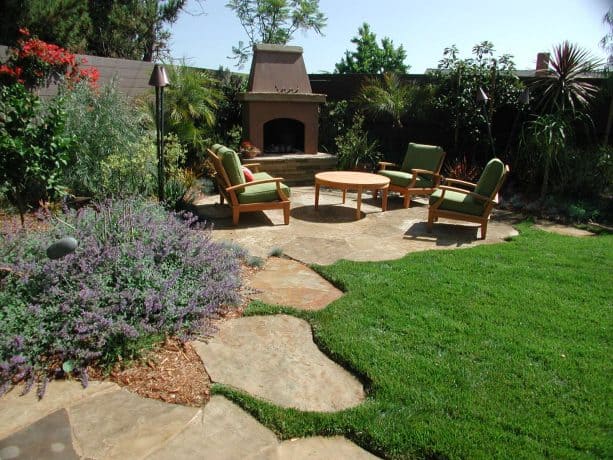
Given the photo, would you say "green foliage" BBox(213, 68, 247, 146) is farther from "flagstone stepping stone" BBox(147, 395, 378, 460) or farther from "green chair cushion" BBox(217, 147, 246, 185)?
"flagstone stepping stone" BBox(147, 395, 378, 460)

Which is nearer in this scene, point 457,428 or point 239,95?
point 457,428

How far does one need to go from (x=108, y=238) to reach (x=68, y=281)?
1.95ft

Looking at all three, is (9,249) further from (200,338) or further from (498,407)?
(498,407)

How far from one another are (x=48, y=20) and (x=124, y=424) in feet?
33.0

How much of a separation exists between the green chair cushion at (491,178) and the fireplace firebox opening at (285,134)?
4.73m

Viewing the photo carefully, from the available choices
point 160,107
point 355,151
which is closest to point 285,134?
point 355,151

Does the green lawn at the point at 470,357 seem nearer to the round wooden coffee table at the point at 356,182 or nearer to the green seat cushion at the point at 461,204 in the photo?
the green seat cushion at the point at 461,204

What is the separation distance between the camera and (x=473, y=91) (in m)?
9.51

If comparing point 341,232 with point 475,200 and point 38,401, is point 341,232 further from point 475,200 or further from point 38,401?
point 38,401

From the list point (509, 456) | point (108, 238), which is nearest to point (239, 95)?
point (108, 238)

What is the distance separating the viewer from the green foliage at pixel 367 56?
37875mm

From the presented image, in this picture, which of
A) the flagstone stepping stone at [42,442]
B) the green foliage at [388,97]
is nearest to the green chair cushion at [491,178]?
the green foliage at [388,97]

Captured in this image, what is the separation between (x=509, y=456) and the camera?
231cm

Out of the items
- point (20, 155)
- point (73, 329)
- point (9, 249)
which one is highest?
point (20, 155)
